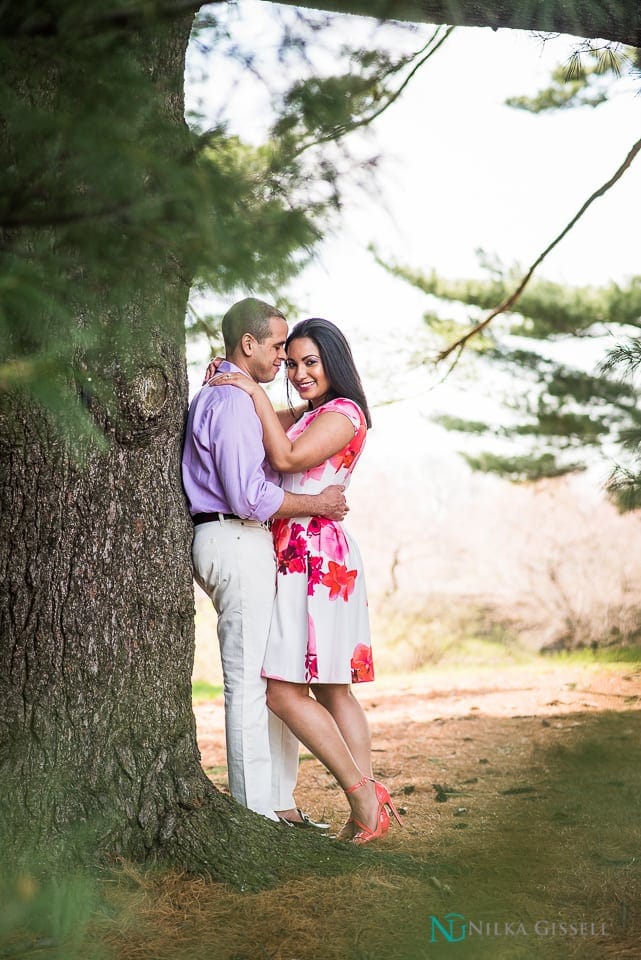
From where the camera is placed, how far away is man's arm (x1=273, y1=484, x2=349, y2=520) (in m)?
2.99

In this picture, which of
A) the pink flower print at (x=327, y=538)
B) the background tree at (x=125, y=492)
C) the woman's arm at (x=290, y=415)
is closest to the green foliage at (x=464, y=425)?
the woman's arm at (x=290, y=415)

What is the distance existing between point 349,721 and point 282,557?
625mm

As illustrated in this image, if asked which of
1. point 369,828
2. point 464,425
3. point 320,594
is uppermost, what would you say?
point 464,425

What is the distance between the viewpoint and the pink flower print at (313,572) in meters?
3.05

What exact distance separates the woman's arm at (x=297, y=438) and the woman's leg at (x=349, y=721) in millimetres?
781

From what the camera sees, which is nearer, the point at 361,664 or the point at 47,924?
the point at 47,924

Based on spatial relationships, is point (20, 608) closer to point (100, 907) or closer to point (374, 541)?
point (100, 907)

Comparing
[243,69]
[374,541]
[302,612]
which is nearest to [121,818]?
[302,612]

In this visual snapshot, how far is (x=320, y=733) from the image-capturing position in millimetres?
2984

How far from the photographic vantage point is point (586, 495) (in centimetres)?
1115

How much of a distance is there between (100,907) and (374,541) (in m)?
10.8

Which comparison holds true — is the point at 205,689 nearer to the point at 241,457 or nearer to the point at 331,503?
the point at 331,503

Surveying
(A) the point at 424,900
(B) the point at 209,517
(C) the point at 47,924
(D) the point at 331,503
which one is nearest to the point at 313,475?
(D) the point at 331,503

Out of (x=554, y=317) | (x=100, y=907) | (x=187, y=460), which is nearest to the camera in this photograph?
(x=100, y=907)
